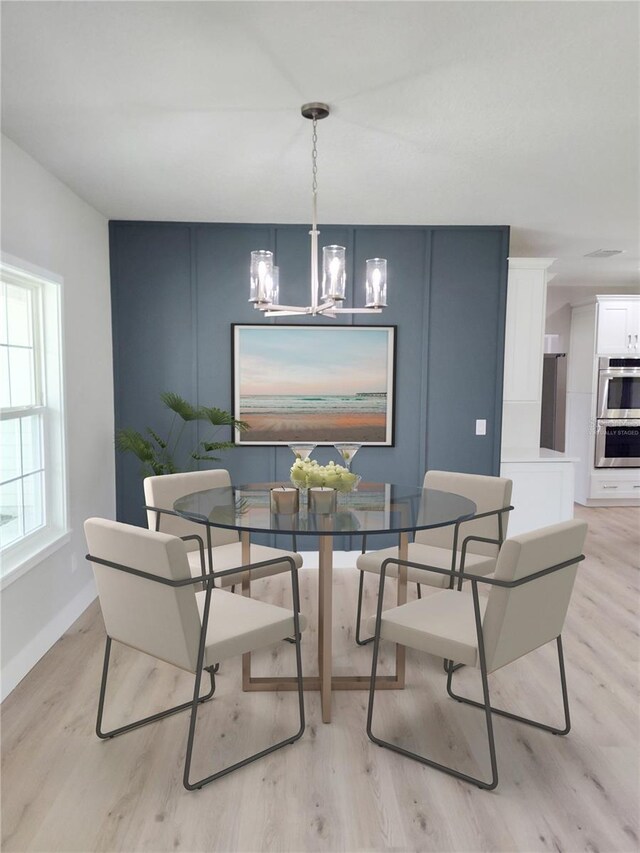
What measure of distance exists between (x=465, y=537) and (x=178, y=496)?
4.95ft

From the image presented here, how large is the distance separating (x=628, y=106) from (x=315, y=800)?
2865mm

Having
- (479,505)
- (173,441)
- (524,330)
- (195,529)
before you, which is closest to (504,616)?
(479,505)

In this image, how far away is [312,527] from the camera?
2363 millimetres

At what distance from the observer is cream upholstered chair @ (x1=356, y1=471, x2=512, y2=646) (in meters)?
2.97

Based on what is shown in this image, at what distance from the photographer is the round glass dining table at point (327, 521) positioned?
238cm

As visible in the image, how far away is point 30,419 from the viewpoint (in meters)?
3.20

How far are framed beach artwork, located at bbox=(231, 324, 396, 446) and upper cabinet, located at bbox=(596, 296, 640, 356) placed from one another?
3198 mm

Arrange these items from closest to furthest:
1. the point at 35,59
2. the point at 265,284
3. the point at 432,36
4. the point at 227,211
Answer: the point at 432,36
the point at 35,59
the point at 265,284
the point at 227,211

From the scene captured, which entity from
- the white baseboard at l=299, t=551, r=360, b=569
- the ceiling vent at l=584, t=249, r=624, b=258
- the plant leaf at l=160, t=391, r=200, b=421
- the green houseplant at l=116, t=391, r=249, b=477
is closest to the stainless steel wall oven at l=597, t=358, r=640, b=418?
the ceiling vent at l=584, t=249, r=624, b=258

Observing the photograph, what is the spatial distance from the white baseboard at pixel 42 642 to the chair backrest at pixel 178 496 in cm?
76

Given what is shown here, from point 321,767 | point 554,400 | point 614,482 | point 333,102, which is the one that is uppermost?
point 333,102

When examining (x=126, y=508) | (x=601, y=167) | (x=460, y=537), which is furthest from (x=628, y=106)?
(x=126, y=508)

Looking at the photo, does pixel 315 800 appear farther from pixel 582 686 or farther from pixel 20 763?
pixel 582 686

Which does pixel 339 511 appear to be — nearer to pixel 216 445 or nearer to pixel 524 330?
pixel 216 445
